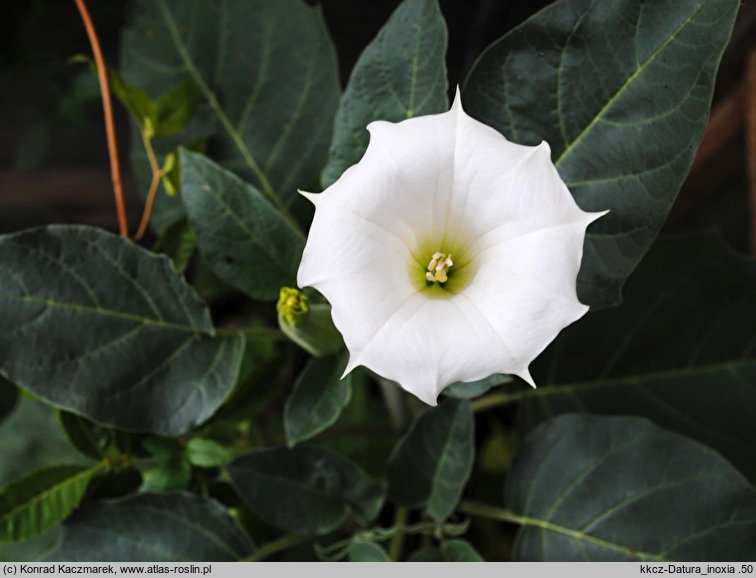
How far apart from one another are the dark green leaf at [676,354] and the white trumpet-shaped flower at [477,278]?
0.29m

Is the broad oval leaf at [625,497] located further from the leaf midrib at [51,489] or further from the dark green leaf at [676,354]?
the leaf midrib at [51,489]

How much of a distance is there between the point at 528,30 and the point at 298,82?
A: 0.25 meters

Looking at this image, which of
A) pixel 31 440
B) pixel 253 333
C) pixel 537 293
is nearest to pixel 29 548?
pixel 31 440

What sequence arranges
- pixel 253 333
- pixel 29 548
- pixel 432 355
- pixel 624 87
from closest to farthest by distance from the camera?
pixel 432 355
pixel 624 87
pixel 253 333
pixel 29 548

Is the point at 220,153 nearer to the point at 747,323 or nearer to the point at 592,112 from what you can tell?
the point at 592,112

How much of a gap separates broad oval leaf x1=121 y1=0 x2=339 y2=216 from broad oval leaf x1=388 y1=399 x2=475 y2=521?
24 centimetres

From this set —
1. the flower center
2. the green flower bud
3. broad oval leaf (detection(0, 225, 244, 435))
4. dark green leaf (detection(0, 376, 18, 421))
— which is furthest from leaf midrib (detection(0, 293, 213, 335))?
dark green leaf (detection(0, 376, 18, 421))

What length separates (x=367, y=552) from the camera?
54 cm

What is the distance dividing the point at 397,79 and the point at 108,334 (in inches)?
10.5

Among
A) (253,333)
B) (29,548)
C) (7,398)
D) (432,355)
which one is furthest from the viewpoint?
(7,398)

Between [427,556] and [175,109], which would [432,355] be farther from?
[175,109]

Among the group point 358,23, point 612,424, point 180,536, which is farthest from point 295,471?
point 358,23

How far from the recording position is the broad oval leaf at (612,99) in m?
0.47

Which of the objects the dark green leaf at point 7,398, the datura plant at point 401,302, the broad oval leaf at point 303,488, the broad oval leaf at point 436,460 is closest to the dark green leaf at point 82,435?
the datura plant at point 401,302
